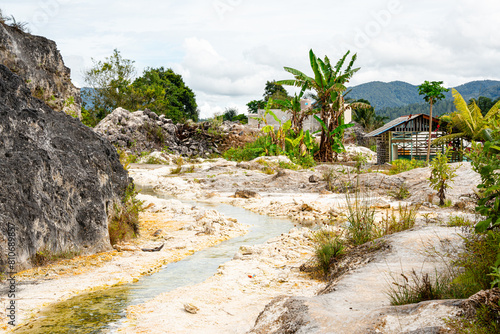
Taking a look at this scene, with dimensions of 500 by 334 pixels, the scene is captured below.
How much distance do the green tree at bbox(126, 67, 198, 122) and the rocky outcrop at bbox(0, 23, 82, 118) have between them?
31.5m

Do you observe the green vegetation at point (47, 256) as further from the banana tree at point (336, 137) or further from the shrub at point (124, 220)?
the banana tree at point (336, 137)

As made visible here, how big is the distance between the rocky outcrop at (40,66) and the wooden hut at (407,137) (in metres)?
24.6

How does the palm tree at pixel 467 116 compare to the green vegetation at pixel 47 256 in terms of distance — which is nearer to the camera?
the green vegetation at pixel 47 256

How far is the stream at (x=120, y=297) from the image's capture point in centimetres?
416

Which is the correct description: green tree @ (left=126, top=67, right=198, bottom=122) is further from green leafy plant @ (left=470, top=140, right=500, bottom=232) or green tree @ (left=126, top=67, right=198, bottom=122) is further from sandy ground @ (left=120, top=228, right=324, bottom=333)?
green leafy plant @ (left=470, top=140, right=500, bottom=232)

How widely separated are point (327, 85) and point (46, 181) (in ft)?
62.7

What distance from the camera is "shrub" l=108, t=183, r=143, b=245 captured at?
292 inches

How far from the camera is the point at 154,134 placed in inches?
1254

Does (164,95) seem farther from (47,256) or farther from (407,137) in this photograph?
(47,256)

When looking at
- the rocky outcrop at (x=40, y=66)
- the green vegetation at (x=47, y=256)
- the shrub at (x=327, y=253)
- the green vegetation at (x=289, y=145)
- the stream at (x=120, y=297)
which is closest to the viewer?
the stream at (x=120, y=297)

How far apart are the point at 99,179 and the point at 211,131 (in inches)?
1049

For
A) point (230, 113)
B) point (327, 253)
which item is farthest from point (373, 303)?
point (230, 113)

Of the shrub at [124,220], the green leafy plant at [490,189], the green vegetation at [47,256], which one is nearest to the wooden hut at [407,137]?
the shrub at [124,220]

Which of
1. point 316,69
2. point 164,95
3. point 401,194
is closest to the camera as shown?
point 401,194
